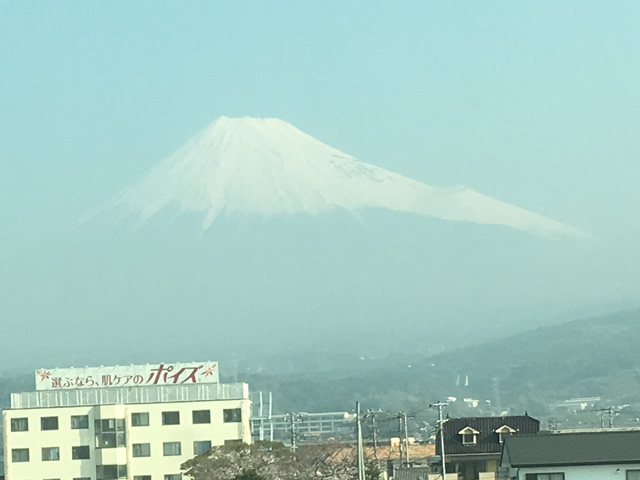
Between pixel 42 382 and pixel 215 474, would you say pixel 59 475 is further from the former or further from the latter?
pixel 215 474

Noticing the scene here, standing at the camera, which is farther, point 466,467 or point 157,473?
point 157,473

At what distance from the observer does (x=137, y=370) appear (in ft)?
299

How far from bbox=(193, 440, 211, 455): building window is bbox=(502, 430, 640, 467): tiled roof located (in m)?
37.7

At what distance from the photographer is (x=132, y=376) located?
90.6 m

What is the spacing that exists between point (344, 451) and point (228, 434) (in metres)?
12.9

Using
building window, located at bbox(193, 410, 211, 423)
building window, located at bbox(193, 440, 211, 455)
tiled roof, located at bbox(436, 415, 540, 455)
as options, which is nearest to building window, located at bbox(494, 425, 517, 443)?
tiled roof, located at bbox(436, 415, 540, 455)

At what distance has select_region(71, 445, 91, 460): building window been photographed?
85438 mm

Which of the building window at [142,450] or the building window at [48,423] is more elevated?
the building window at [48,423]

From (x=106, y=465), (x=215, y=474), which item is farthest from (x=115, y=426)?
(x=215, y=474)

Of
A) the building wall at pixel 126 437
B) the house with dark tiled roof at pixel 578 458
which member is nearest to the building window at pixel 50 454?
the building wall at pixel 126 437

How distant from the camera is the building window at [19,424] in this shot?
85.7 m

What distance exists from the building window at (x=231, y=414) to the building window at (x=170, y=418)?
296 centimetres

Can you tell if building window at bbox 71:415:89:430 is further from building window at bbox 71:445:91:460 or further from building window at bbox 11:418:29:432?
building window at bbox 11:418:29:432

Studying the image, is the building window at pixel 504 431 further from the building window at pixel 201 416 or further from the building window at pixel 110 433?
the building window at pixel 110 433
